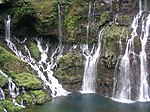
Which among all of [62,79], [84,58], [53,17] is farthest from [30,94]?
[53,17]

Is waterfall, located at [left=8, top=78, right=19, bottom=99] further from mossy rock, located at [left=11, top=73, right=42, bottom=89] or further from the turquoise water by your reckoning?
the turquoise water

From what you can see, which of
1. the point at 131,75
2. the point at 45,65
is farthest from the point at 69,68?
the point at 131,75

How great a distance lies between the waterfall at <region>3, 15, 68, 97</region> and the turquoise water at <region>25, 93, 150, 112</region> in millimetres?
1488

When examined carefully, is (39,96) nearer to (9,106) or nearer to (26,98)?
(26,98)

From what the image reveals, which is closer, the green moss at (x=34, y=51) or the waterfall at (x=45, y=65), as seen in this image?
the waterfall at (x=45, y=65)

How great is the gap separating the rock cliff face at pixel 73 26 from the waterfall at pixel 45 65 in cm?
52

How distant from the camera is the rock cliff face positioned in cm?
2964

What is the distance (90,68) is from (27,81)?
5.24 meters

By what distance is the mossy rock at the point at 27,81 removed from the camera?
27844 mm

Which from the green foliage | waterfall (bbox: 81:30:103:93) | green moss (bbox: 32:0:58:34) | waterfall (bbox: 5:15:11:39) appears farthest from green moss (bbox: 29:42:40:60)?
the green foliage

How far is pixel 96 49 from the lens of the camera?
103ft

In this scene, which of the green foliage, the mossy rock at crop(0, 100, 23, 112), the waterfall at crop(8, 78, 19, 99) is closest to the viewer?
the mossy rock at crop(0, 100, 23, 112)

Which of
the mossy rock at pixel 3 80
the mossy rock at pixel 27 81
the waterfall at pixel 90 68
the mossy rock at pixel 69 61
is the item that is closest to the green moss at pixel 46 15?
the mossy rock at pixel 69 61

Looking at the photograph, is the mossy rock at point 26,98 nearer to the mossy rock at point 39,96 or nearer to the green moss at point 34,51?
the mossy rock at point 39,96
